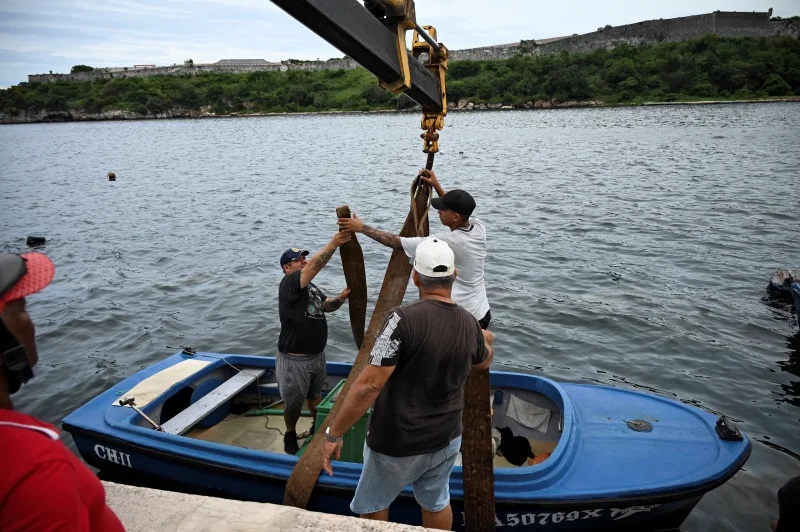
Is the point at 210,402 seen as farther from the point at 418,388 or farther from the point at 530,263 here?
Answer: the point at 530,263

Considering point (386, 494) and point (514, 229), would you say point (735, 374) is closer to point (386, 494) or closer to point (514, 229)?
point (386, 494)

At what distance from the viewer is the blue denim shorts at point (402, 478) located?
11.8ft

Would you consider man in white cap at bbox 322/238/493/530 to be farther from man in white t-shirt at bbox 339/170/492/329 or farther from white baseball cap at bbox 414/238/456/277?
man in white t-shirt at bbox 339/170/492/329

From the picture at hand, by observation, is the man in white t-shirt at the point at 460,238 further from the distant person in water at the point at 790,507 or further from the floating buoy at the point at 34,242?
the floating buoy at the point at 34,242

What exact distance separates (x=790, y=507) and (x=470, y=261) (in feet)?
9.97

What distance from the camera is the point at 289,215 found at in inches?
880

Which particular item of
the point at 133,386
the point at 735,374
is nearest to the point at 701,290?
the point at 735,374

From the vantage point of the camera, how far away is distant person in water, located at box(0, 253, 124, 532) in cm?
154

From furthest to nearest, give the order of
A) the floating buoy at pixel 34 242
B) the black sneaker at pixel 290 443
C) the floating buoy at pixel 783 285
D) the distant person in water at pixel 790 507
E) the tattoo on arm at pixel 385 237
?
1. the floating buoy at pixel 34 242
2. the floating buoy at pixel 783 285
3. the black sneaker at pixel 290 443
4. the tattoo on arm at pixel 385 237
5. the distant person in water at pixel 790 507

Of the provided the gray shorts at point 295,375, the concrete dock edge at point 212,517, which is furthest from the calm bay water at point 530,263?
the concrete dock edge at point 212,517

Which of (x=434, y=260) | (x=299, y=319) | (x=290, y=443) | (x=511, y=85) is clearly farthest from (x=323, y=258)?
(x=511, y=85)

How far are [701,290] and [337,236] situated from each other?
10.7 m

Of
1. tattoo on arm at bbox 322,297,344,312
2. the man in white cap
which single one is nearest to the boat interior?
tattoo on arm at bbox 322,297,344,312

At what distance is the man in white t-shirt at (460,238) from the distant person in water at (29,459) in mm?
3117
